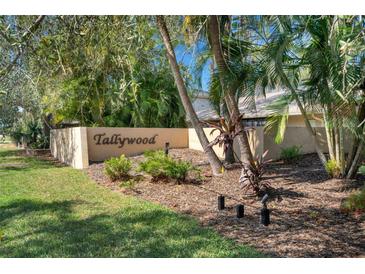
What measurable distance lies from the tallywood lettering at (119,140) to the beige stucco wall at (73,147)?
2.24ft

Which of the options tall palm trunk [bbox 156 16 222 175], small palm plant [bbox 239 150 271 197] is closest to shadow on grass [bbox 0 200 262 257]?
small palm plant [bbox 239 150 271 197]

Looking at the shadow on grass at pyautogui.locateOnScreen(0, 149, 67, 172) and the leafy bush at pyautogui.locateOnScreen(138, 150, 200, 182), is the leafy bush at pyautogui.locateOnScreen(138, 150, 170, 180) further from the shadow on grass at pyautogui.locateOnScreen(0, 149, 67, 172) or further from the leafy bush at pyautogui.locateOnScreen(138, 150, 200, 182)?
the shadow on grass at pyautogui.locateOnScreen(0, 149, 67, 172)

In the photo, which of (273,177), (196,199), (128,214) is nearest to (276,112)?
(273,177)

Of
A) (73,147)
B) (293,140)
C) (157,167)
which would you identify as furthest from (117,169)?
(293,140)

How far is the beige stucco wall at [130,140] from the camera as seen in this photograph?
13906mm

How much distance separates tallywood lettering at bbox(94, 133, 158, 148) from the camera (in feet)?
46.0

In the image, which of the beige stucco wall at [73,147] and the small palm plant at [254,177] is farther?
the beige stucco wall at [73,147]

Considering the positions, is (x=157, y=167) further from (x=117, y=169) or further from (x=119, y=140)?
(x=119, y=140)

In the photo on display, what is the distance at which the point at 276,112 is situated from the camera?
33.7 feet

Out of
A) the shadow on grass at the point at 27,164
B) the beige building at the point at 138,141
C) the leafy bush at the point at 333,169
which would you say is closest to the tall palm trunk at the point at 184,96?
the leafy bush at the point at 333,169

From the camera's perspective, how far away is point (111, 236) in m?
5.12

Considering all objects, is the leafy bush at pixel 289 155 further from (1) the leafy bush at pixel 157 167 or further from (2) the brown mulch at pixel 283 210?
(1) the leafy bush at pixel 157 167

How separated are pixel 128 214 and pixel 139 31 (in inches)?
127

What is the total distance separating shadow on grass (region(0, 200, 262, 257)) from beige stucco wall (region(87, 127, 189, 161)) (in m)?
7.03
